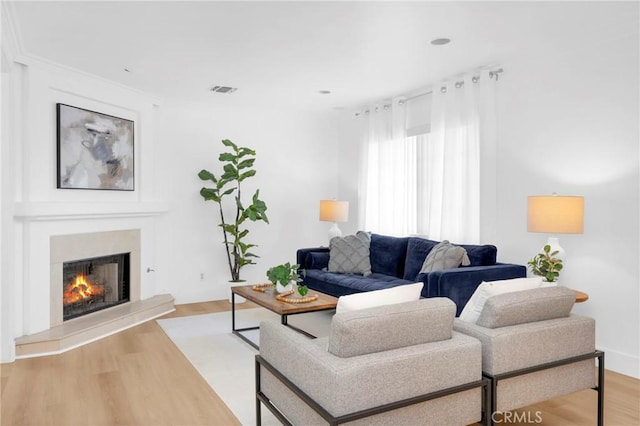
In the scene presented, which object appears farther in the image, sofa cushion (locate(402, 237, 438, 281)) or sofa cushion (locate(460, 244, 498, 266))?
sofa cushion (locate(402, 237, 438, 281))

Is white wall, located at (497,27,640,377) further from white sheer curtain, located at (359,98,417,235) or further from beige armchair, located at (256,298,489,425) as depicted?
beige armchair, located at (256,298,489,425)

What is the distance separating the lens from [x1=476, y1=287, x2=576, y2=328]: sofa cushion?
2.46m

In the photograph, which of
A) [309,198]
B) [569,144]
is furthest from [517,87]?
[309,198]

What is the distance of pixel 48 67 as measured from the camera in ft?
14.5

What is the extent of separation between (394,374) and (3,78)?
4.08 m

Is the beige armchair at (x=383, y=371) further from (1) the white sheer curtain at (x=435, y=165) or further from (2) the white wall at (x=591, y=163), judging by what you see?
(1) the white sheer curtain at (x=435, y=165)

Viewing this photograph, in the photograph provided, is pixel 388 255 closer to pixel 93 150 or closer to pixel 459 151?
pixel 459 151

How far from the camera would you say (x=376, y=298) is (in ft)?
7.77

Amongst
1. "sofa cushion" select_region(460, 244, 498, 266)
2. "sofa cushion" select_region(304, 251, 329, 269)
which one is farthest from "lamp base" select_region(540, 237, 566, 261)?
"sofa cushion" select_region(304, 251, 329, 269)

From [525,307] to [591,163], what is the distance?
2024mm

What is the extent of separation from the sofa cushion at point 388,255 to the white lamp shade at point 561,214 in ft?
6.36

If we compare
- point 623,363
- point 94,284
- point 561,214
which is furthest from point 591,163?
point 94,284

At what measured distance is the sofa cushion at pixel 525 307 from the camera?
2.46 m

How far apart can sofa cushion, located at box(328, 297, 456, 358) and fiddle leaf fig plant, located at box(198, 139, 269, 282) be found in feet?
13.5
